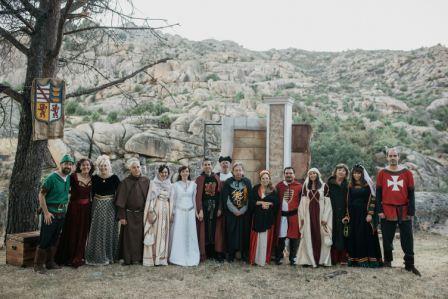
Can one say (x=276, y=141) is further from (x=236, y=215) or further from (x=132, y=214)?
(x=132, y=214)

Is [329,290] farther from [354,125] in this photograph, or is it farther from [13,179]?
[354,125]

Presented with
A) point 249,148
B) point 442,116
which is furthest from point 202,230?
point 442,116

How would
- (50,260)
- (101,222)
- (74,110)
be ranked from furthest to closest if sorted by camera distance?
(74,110)
(101,222)
(50,260)

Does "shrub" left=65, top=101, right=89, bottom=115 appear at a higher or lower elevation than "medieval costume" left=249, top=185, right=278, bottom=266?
higher

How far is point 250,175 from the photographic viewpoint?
8.37 metres

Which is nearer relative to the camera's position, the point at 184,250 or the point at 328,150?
the point at 184,250

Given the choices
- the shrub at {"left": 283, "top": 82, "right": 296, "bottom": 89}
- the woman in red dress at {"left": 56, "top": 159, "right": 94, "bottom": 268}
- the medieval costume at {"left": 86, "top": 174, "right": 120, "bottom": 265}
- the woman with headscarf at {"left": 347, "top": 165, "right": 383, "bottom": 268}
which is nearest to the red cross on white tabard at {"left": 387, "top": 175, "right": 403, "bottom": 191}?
the woman with headscarf at {"left": 347, "top": 165, "right": 383, "bottom": 268}

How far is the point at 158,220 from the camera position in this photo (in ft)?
19.1

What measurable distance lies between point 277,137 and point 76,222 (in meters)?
4.51

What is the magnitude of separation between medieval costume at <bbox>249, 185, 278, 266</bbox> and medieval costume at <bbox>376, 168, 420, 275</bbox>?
5.49 feet

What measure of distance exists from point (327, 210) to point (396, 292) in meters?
1.56

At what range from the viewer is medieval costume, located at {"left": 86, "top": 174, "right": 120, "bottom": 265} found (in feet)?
18.3

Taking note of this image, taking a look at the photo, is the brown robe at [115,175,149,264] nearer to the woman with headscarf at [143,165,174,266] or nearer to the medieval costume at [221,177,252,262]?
the woman with headscarf at [143,165,174,266]

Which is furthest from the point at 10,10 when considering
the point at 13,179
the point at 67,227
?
the point at 67,227
